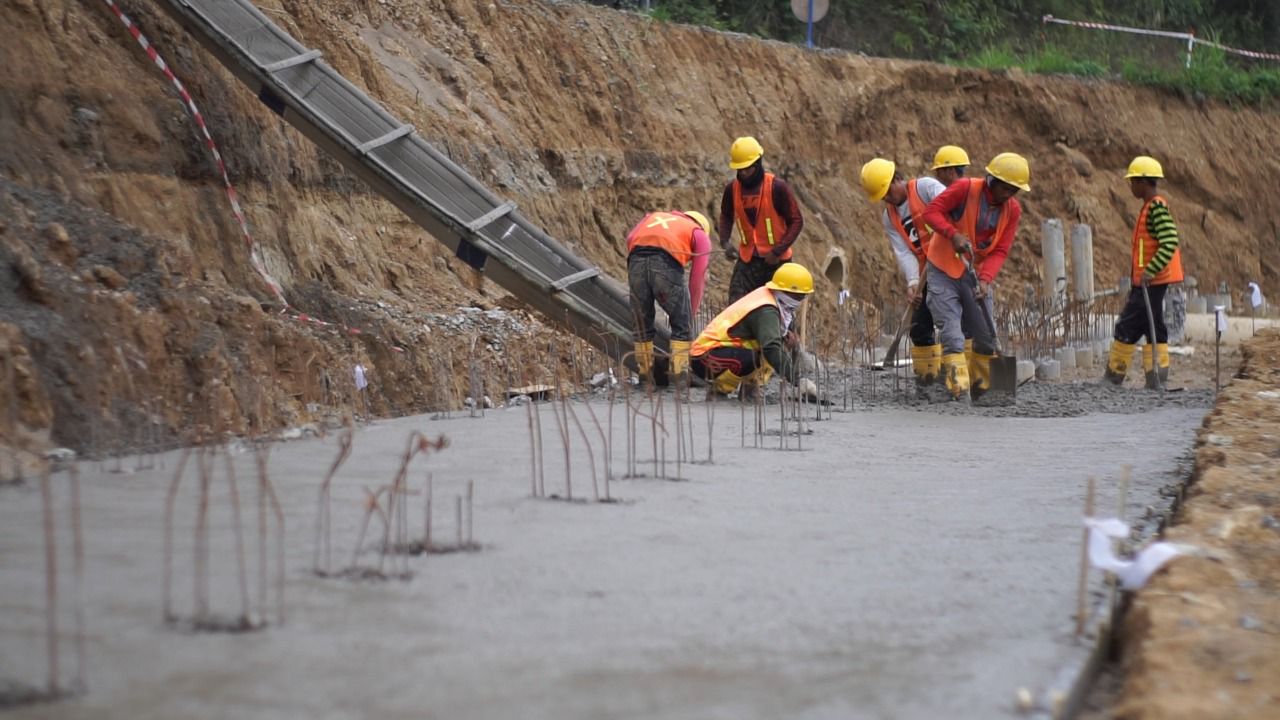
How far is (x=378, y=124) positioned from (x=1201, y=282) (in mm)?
16834

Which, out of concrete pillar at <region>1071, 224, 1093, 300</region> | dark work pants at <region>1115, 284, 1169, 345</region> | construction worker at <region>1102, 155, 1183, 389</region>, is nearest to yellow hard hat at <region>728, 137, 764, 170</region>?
construction worker at <region>1102, 155, 1183, 389</region>

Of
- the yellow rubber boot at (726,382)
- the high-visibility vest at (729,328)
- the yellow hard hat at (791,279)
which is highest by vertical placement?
the yellow hard hat at (791,279)

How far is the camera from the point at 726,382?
9.45m

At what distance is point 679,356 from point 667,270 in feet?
1.92

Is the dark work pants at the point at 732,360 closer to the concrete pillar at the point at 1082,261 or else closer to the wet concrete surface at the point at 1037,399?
the wet concrete surface at the point at 1037,399

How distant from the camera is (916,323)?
32.7ft

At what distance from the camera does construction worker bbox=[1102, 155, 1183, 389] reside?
11.1 meters

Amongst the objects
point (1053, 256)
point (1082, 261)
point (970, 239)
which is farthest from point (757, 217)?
point (1082, 261)

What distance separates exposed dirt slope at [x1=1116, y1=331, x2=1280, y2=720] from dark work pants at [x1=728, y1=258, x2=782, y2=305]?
4337mm

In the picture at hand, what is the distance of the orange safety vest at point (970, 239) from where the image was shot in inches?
370

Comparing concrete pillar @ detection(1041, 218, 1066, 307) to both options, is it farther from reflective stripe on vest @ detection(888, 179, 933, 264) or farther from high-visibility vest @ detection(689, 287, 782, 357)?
high-visibility vest @ detection(689, 287, 782, 357)

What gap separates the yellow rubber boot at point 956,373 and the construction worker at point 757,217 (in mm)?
1333

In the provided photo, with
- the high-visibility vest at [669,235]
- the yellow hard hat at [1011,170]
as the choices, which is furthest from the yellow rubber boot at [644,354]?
the yellow hard hat at [1011,170]

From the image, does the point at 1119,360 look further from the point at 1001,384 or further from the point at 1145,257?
the point at 1001,384
